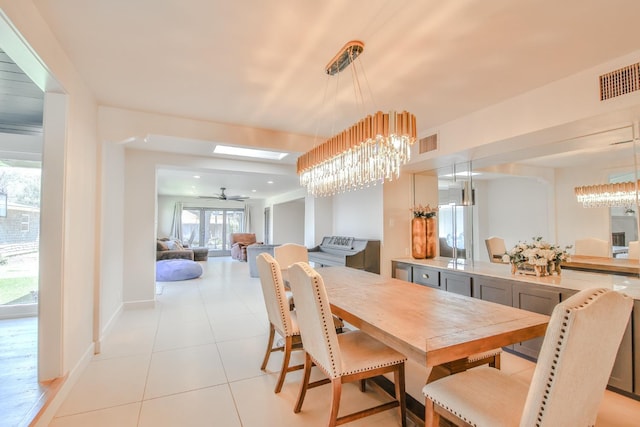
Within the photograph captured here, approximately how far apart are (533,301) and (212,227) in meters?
11.4

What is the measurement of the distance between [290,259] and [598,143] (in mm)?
3351

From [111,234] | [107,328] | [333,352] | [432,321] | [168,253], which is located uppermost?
[111,234]

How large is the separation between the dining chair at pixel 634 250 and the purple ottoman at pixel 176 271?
6919 millimetres

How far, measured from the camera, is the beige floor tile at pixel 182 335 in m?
3.07

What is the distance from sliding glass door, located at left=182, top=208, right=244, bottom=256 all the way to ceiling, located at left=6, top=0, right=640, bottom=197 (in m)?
9.28

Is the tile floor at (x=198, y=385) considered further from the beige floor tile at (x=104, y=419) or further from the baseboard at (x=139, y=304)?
the baseboard at (x=139, y=304)

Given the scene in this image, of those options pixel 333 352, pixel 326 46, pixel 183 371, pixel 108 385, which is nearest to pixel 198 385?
pixel 183 371

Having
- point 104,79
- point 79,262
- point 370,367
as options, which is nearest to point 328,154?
point 370,367

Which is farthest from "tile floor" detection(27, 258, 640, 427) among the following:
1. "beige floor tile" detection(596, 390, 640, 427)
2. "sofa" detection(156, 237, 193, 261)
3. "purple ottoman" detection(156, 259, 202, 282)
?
"sofa" detection(156, 237, 193, 261)

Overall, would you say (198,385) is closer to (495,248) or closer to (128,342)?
(128,342)

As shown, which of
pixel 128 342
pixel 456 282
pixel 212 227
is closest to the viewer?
pixel 128 342

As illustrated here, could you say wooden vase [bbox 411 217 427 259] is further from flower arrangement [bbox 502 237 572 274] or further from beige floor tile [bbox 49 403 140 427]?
beige floor tile [bbox 49 403 140 427]

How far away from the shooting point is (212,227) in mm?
12141

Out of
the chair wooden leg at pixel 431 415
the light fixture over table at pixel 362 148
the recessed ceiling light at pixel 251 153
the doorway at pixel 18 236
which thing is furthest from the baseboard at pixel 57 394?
the recessed ceiling light at pixel 251 153
